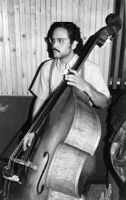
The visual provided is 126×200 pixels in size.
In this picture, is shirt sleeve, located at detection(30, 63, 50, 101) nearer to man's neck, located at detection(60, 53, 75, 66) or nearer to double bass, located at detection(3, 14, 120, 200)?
man's neck, located at detection(60, 53, 75, 66)

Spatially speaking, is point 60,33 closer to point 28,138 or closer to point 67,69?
point 67,69

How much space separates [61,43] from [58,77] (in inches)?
11.5

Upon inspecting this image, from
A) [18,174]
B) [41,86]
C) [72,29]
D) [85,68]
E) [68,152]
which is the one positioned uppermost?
[72,29]

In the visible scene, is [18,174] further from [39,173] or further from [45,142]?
[45,142]

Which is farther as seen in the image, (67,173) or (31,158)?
(31,158)

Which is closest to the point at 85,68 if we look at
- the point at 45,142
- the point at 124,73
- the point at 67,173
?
the point at 124,73

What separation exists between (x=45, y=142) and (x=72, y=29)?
0.88 meters

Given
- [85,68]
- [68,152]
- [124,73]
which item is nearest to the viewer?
[68,152]

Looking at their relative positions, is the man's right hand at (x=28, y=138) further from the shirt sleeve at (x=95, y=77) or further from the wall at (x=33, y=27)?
the wall at (x=33, y=27)

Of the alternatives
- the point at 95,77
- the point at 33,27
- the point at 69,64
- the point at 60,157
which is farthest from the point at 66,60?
the point at 60,157

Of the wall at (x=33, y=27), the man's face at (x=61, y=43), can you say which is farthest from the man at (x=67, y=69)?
the wall at (x=33, y=27)

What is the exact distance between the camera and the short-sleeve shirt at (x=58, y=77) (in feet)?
6.16

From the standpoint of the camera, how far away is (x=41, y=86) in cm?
210

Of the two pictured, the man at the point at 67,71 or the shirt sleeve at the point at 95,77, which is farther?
the shirt sleeve at the point at 95,77
